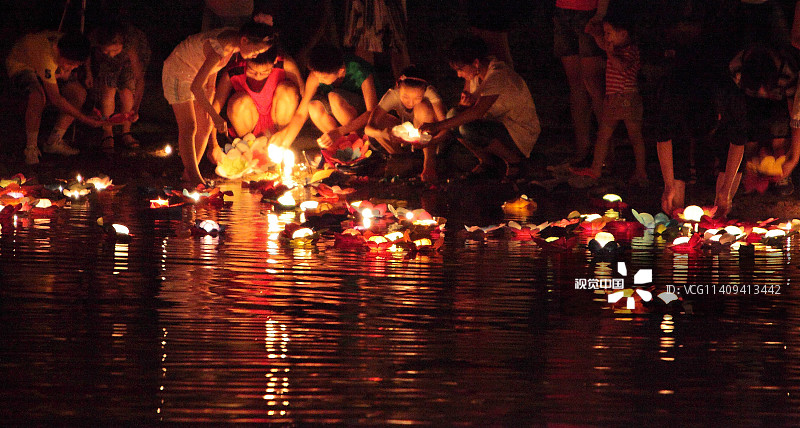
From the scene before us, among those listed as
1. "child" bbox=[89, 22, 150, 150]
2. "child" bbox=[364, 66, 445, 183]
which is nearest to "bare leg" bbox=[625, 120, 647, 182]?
"child" bbox=[364, 66, 445, 183]

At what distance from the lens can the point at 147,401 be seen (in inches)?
88.1

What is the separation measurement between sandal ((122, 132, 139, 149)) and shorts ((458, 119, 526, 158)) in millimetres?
2420

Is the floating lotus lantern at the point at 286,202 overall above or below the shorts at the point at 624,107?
below

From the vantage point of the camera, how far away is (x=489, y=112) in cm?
648

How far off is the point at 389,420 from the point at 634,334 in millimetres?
976

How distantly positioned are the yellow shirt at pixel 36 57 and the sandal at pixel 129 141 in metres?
0.64

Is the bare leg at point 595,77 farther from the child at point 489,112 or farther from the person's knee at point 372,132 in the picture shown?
the person's knee at point 372,132

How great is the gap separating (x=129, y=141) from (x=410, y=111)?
2126 millimetres

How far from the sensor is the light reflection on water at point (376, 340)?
2244 millimetres

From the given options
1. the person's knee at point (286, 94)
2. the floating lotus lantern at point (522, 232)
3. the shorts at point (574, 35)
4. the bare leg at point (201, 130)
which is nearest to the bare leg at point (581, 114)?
the shorts at point (574, 35)

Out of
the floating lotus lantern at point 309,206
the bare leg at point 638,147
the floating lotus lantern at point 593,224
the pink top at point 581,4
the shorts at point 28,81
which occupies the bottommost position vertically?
the floating lotus lantern at point 593,224

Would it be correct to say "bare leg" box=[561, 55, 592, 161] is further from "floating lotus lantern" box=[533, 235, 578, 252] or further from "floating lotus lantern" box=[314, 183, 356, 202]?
"floating lotus lantern" box=[533, 235, 578, 252]

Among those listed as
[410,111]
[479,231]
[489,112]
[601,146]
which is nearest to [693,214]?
[479,231]

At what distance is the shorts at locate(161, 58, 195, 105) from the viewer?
6.34 metres
